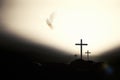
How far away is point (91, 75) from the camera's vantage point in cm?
2159

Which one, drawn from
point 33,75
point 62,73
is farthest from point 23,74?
point 62,73

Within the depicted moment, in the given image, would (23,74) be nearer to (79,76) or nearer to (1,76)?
(1,76)

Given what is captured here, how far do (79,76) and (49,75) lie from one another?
8.58 ft

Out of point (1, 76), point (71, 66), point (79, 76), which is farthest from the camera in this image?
point (71, 66)

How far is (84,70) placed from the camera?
2202 cm

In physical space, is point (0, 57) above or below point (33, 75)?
above

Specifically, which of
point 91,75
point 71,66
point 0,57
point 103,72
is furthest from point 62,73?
point 0,57

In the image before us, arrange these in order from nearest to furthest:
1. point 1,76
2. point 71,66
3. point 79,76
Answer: point 1,76, point 79,76, point 71,66

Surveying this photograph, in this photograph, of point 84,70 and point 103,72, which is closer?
point 84,70

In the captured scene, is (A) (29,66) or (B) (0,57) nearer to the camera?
(A) (29,66)

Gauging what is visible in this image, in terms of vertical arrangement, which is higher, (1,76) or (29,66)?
(29,66)

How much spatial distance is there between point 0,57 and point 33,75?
4.77m

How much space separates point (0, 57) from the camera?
23.1 metres

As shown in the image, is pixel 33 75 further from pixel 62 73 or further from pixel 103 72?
pixel 103 72
